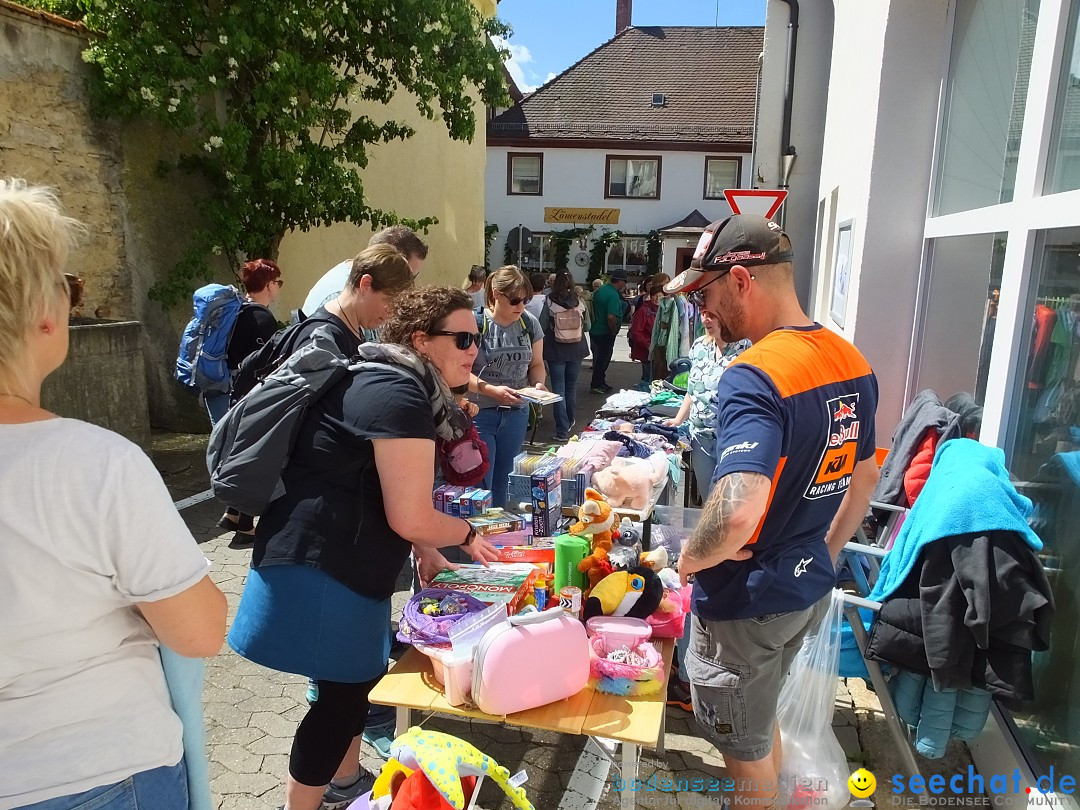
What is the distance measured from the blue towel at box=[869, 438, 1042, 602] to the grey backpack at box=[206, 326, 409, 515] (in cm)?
176

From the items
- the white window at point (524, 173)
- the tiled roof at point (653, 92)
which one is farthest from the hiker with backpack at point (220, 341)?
the tiled roof at point (653, 92)

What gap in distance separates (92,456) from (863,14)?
5.85 metres

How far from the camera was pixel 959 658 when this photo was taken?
2.23 metres

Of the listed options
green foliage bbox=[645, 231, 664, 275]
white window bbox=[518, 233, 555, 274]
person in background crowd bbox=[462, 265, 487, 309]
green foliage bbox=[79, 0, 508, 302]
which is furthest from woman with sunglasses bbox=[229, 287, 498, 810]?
white window bbox=[518, 233, 555, 274]

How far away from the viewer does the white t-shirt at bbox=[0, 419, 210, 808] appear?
3.54 feet

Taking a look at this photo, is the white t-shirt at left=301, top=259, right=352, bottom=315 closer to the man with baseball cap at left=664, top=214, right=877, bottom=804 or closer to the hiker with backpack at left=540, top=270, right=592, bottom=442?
the man with baseball cap at left=664, top=214, right=877, bottom=804

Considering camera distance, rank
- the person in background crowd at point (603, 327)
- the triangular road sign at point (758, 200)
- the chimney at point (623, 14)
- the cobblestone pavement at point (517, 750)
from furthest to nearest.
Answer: the chimney at point (623, 14)
the person in background crowd at point (603, 327)
the triangular road sign at point (758, 200)
the cobblestone pavement at point (517, 750)

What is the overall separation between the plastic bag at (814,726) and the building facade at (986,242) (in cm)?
59

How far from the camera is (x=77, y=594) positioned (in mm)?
1144

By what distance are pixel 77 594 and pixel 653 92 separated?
29.4 metres

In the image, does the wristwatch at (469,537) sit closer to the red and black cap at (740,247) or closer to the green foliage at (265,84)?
the red and black cap at (740,247)

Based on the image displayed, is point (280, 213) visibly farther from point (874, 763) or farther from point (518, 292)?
point (874, 763)

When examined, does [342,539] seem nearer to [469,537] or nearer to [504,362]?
[469,537]

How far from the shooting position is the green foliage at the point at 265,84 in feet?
21.6
